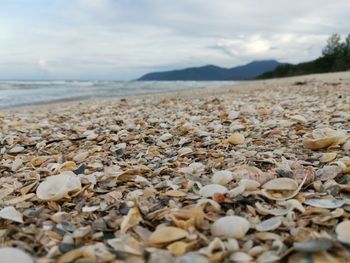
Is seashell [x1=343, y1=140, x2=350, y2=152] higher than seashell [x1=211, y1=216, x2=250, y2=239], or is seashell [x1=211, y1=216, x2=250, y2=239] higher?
seashell [x1=343, y1=140, x2=350, y2=152]

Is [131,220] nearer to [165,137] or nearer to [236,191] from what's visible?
[236,191]

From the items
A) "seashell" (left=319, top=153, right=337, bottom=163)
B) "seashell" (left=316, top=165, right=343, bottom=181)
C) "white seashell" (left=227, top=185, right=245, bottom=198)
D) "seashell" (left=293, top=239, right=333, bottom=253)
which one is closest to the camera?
"seashell" (left=293, top=239, right=333, bottom=253)

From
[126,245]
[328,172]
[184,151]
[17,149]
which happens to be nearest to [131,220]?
[126,245]

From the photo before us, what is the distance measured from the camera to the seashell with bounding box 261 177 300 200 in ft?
6.63

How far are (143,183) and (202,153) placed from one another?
0.83 meters

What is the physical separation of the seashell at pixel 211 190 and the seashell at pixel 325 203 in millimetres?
404

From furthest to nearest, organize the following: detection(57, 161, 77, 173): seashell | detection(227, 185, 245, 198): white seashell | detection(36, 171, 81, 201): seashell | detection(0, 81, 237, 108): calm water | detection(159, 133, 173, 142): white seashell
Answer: detection(0, 81, 237, 108): calm water → detection(159, 133, 173, 142): white seashell → detection(57, 161, 77, 173): seashell → detection(36, 171, 81, 201): seashell → detection(227, 185, 245, 198): white seashell

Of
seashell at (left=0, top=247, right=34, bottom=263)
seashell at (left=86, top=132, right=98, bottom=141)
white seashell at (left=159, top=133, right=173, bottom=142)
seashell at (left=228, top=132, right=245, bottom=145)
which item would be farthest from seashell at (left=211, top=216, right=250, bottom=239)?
seashell at (left=86, top=132, right=98, bottom=141)

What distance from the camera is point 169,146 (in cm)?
361

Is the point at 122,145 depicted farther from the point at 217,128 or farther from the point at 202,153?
the point at 217,128

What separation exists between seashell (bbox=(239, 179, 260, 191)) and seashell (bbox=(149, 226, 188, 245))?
0.56 meters

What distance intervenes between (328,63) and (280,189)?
194ft

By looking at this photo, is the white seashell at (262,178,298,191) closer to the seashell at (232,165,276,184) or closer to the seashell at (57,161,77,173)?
the seashell at (232,165,276,184)

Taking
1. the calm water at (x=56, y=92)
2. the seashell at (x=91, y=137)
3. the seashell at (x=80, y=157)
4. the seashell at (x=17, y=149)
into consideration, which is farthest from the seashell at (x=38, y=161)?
the calm water at (x=56, y=92)
